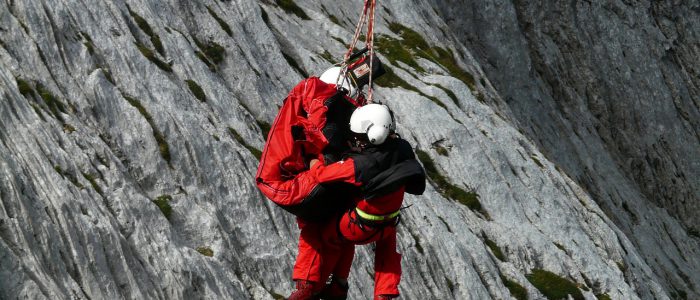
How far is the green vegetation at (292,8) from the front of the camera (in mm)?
49956

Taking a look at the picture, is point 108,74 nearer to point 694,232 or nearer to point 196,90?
point 196,90

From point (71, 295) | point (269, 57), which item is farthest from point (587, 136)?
point (71, 295)

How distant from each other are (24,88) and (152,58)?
23.8 feet

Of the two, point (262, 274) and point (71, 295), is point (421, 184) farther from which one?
point (262, 274)

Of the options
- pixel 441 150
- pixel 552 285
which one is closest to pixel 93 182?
pixel 552 285

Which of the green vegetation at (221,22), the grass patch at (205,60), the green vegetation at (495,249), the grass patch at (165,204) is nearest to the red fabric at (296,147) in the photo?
the grass patch at (165,204)

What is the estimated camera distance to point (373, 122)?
55.1 feet

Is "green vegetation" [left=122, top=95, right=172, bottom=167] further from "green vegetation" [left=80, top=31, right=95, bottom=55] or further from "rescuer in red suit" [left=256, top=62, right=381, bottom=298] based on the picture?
"rescuer in red suit" [left=256, top=62, right=381, bottom=298]

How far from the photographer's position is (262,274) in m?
27.8

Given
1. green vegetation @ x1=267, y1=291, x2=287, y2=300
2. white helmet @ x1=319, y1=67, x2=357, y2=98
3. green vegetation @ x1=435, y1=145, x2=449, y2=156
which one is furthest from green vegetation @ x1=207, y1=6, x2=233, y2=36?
white helmet @ x1=319, y1=67, x2=357, y2=98

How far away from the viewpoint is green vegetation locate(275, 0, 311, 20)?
4996 centimetres

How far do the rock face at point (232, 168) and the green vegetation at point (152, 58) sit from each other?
0.10 m

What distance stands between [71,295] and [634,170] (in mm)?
67363

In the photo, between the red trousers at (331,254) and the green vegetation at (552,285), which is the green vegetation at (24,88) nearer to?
the red trousers at (331,254)
